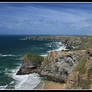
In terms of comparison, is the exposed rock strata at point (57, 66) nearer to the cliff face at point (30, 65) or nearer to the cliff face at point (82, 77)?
the cliff face at point (30, 65)

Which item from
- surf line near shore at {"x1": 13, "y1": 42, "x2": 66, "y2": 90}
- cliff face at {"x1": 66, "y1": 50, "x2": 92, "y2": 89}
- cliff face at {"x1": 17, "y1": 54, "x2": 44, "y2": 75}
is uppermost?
cliff face at {"x1": 66, "y1": 50, "x2": 92, "y2": 89}

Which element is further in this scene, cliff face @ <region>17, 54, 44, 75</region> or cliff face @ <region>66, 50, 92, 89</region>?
cliff face @ <region>17, 54, 44, 75</region>

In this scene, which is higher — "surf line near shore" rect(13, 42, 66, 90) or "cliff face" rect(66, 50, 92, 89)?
"cliff face" rect(66, 50, 92, 89)

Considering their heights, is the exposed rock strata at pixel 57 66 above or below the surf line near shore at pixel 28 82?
above

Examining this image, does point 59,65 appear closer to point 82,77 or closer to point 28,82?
point 28,82

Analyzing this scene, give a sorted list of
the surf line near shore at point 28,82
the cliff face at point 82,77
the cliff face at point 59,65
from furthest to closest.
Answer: the cliff face at point 59,65
the surf line near shore at point 28,82
the cliff face at point 82,77

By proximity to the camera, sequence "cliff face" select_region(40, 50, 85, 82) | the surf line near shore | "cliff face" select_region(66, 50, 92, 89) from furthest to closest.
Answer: "cliff face" select_region(40, 50, 85, 82), the surf line near shore, "cliff face" select_region(66, 50, 92, 89)

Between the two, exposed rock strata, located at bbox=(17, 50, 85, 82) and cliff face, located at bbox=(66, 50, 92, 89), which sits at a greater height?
cliff face, located at bbox=(66, 50, 92, 89)

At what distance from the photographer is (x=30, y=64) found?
94.0 ft

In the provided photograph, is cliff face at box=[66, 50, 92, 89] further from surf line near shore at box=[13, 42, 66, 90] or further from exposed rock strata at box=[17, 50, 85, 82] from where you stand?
surf line near shore at box=[13, 42, 66, 90]

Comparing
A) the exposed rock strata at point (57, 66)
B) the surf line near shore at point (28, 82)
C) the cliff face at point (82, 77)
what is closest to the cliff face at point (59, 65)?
the exposed rock strata at point (57, 66)

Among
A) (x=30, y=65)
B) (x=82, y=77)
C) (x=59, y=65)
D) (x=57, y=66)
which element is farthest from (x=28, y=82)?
(x=82, y=77)

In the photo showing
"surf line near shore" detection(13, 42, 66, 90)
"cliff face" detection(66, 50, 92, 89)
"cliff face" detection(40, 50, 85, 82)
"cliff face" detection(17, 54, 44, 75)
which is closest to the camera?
"cliff face" detection(66, 50, 92, 89)

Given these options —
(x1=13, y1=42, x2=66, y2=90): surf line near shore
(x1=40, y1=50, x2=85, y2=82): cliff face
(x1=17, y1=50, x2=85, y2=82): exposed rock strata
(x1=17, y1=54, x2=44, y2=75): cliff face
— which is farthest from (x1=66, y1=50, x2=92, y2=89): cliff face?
(x1=17, y1=54, x2=44, y2=75): cliff face
